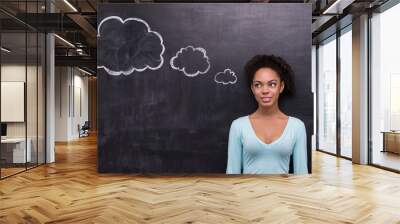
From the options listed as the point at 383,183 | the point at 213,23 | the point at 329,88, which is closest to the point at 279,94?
the point at 213,23

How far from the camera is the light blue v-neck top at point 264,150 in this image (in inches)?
264

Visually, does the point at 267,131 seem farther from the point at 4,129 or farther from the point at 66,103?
the point at 66,103


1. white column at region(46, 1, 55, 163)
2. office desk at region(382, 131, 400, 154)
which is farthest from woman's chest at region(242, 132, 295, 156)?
white column at region(46, 1, 55, 163)

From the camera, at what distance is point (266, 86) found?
6664 millimetres

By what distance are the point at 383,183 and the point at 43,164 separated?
23.2ft

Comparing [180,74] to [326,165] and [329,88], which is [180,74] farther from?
[329,88]

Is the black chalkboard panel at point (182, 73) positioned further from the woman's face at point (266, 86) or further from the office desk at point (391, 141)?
the office desk at point (391, 141)

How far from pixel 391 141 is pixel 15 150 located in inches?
303

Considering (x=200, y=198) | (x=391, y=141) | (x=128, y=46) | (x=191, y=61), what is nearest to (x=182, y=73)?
(x=191, y=61)

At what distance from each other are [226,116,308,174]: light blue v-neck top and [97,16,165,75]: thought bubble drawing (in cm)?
189

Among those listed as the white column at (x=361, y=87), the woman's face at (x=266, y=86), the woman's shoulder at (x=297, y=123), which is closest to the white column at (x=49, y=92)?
the woman's face at (x=266, y=86)

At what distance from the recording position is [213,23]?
7086 mm

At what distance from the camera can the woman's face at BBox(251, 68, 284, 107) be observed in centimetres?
668

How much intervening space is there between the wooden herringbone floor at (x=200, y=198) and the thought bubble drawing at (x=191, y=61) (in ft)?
6.27
